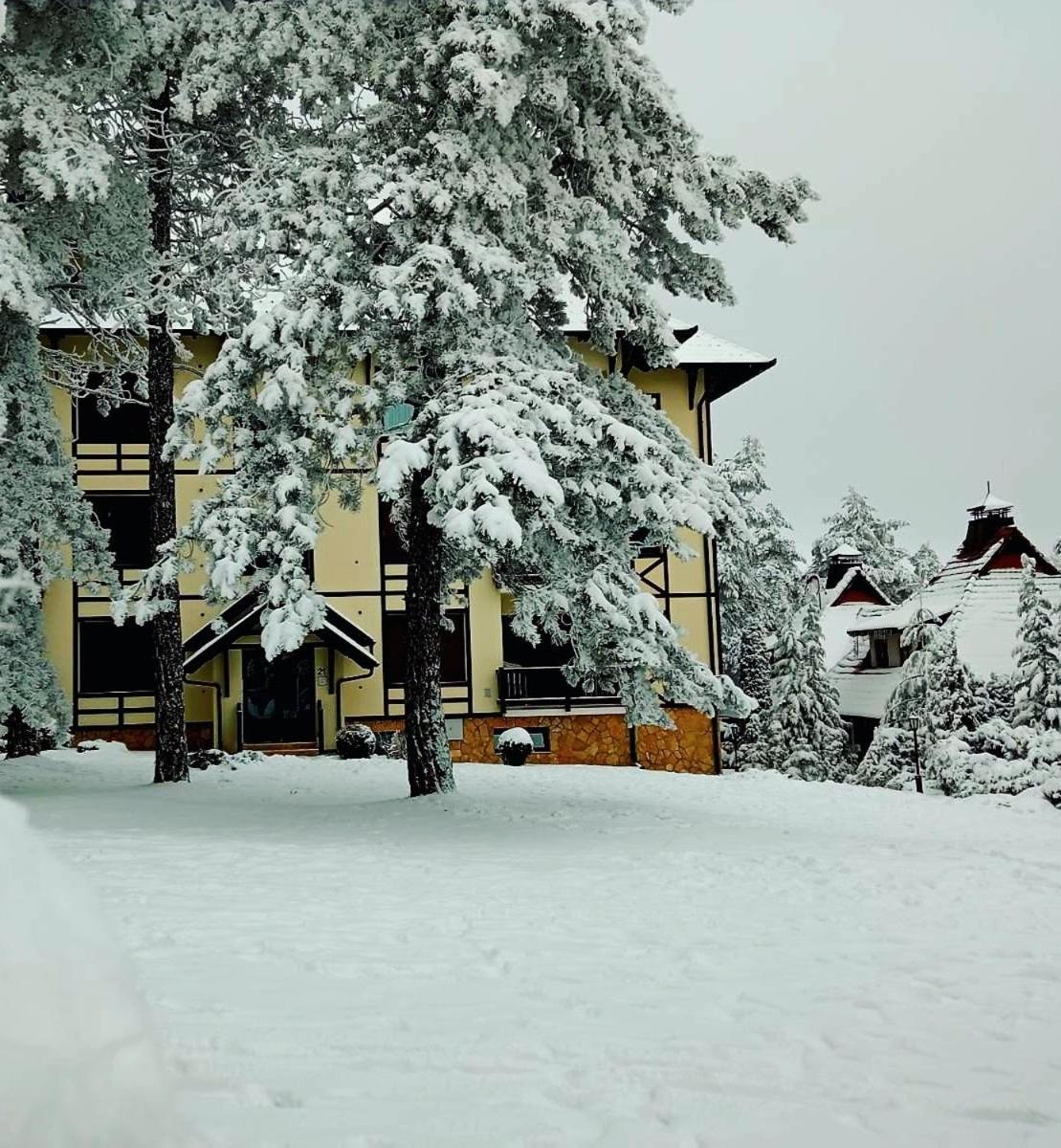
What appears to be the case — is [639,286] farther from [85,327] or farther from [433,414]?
[85,327]

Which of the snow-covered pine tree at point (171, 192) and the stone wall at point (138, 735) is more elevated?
the snow-covered pine tree at point (171, 192)

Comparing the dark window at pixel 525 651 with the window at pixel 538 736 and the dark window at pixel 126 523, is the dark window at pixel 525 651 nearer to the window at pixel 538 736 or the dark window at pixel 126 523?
the window at pixel 538 736

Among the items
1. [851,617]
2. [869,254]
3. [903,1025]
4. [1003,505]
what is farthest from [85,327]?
[869,254]

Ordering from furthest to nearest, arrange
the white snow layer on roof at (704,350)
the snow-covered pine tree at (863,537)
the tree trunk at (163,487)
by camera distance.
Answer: the snow-covered pine tree at (863,537)
the white snow layer on roof at (704,350)
the tree trunk at (163,487)

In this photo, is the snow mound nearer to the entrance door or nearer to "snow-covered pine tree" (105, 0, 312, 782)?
"snow-covered pine tree" (105, 0, 312, 782)

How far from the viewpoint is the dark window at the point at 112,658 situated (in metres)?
23.2

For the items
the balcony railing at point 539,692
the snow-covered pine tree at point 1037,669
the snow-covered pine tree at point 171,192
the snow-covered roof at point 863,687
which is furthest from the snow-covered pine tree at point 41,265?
the snow-covered roof at point 863,687

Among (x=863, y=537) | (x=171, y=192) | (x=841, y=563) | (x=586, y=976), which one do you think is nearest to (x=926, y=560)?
(x=863, y=537)

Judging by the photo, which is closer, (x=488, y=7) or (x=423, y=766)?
(x=488, y=7)

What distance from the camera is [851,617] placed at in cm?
4353

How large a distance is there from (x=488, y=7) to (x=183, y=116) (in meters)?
3.95

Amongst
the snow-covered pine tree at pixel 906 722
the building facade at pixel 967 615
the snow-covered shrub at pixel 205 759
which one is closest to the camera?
the snow-covered shrub at pixel 205 759

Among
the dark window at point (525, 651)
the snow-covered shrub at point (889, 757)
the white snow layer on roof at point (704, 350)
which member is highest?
the white snow layer on roof at point (704, 350)

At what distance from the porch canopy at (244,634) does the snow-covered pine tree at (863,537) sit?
3406cm
